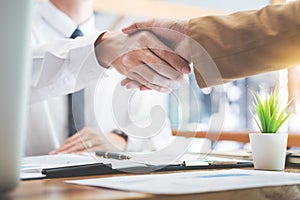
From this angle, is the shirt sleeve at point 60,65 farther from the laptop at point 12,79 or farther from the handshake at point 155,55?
the laptop at point 12,79

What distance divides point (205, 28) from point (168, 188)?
1.21 ft

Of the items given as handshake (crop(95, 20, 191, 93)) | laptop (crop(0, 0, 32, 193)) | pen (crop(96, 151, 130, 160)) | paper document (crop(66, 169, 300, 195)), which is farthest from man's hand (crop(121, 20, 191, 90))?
laptop (crop(0, 0, 32, 193))

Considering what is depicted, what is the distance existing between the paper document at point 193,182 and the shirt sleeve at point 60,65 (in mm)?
448

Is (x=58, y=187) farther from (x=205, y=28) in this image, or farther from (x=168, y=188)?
(x=205, y=28)

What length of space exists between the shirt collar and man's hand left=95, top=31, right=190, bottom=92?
1008mm

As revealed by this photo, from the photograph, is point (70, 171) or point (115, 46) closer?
point (70, 171)

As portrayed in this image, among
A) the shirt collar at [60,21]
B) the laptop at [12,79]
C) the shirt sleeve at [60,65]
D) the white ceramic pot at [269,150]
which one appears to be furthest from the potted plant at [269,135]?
the shirt collar at [60,21]

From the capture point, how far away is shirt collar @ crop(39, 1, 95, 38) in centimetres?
183

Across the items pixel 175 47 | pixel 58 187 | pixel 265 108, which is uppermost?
pixel 175 47

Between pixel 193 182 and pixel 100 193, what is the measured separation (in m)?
0.13

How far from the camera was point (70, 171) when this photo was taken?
0.61m

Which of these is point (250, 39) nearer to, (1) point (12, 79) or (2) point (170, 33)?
(2) point (170, 33)

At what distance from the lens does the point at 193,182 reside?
0.51 m

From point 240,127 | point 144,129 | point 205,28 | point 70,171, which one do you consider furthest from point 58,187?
point 240,127
